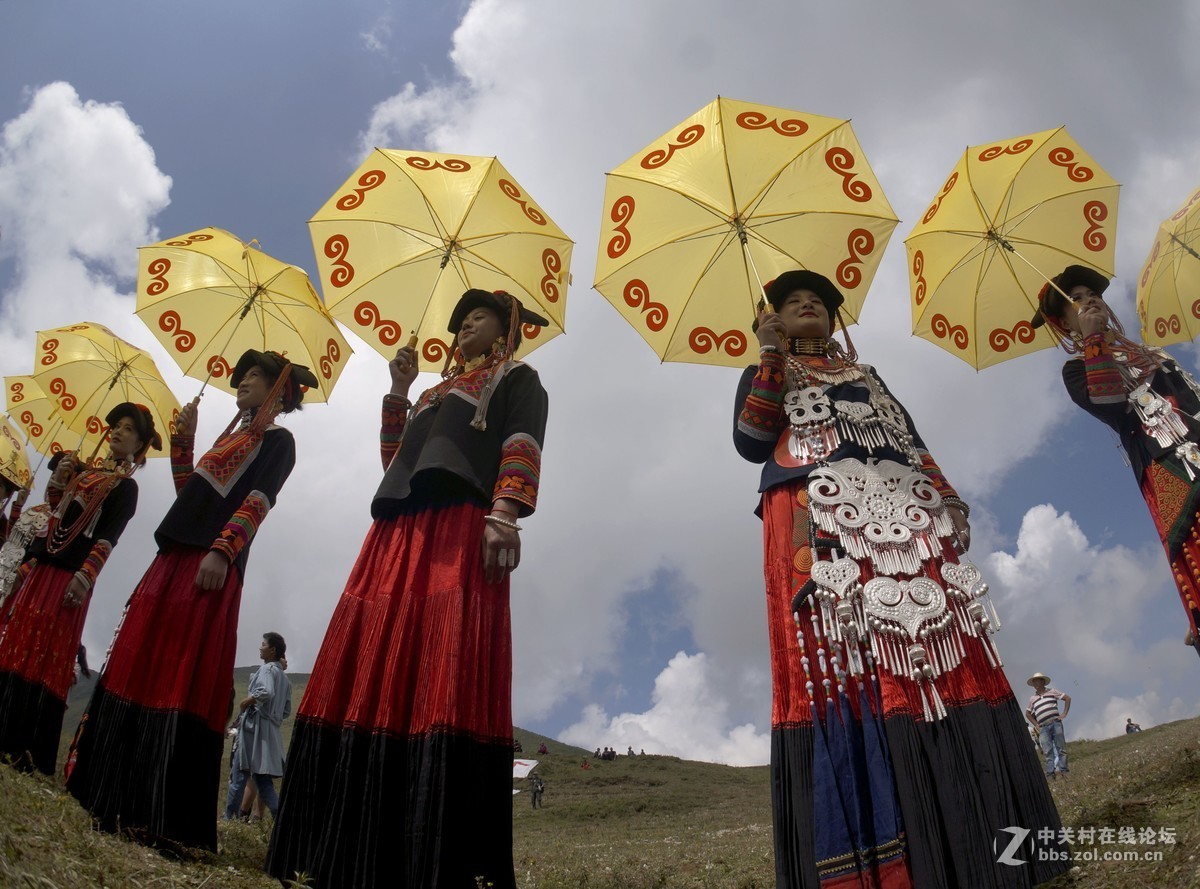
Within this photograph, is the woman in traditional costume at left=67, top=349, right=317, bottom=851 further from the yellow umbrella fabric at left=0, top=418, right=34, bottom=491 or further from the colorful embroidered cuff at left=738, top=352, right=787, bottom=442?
the yellow umbrella fabric at left=0, top=418, right=34, bottom=491

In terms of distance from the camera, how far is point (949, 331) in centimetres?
693

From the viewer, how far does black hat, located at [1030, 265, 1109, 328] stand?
6.24m

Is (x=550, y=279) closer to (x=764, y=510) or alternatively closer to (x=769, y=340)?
(x=769, y=340)

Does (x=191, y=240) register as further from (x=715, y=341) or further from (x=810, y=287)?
(x=810, y=287)

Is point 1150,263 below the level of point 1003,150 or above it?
below

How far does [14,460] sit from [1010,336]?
30.4 feet

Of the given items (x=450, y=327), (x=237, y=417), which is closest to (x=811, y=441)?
(x=450, y=327)

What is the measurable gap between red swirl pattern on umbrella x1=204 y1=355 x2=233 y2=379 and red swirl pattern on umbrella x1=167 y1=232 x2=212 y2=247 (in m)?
1.17

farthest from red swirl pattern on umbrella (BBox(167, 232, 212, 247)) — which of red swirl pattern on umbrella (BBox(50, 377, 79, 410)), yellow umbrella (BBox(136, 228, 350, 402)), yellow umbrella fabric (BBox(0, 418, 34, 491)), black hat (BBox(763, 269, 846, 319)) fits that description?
black hat (BBox(763, 269, 846, 319))

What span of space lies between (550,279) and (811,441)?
8.47ft

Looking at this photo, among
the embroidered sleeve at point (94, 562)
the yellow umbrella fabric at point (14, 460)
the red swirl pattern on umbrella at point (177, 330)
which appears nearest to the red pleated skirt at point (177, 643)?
the embroidered sleeve at point (94, 562)

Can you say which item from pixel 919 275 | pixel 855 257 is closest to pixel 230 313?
pixel 855 257

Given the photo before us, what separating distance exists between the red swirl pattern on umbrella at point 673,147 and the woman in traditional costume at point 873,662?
1912mm

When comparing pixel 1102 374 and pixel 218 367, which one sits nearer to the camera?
pixel 1102 374
